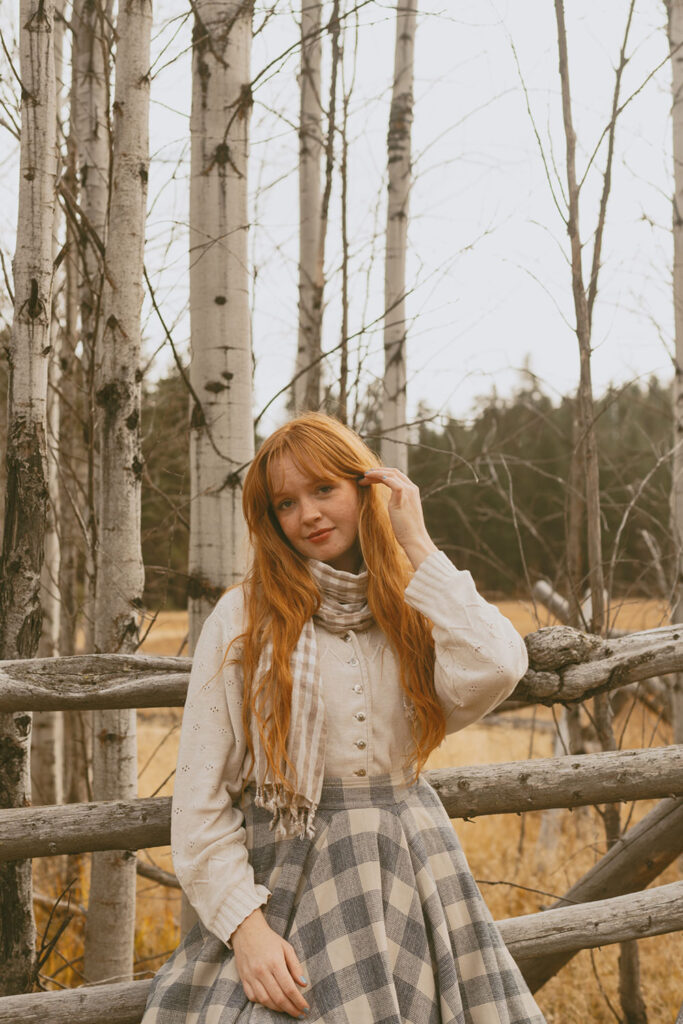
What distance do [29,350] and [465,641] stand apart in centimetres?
127

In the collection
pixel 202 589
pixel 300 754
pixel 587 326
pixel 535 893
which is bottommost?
pixel 535 893

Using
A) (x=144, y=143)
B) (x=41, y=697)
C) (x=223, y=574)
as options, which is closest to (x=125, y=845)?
(x=41, y=697)

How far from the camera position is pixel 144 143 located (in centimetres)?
250

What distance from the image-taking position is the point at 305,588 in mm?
1847

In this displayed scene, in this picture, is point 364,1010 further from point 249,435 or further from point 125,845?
point 249,435

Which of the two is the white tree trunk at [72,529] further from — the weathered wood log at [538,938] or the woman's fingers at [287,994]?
the woman's fingers at [287,994]

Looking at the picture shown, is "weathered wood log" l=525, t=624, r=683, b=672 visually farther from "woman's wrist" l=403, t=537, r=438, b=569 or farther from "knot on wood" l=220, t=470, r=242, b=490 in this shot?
"knot on wood" l=220, t=470, r=242, b=490

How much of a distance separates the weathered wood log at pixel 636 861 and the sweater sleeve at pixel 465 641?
1.21 meters

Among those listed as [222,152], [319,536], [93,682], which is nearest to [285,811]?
[319,536]

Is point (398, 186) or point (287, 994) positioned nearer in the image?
point (287, 994)

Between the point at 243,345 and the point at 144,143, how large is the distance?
2.22 feet

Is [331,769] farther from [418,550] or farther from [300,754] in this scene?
[418,550]

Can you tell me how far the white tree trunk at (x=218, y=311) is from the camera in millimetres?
2307

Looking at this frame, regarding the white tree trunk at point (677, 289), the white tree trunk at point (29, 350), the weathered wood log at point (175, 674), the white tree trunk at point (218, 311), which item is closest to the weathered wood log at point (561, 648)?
the weathered wood log at point (175, 674)
